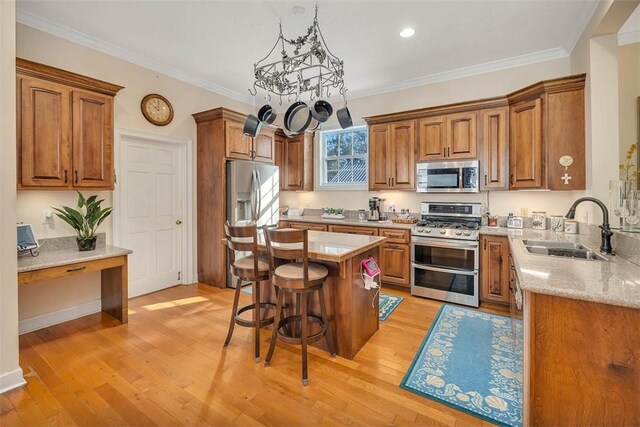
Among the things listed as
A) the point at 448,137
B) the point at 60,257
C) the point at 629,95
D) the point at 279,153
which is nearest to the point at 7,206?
the point at 60,257

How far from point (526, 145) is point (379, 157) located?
1846 millimetres

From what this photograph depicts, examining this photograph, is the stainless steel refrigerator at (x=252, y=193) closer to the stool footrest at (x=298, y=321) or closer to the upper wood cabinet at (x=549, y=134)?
the stool footrest at (x=298, y=321)

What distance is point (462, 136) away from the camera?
390 centimetres

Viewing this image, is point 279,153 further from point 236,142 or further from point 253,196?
point 253,196

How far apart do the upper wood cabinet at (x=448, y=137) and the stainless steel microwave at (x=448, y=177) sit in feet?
0.33

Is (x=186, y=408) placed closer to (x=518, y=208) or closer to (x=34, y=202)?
(x=34, y=202)

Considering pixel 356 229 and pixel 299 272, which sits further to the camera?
pixel 356 229

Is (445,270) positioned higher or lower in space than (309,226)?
lower

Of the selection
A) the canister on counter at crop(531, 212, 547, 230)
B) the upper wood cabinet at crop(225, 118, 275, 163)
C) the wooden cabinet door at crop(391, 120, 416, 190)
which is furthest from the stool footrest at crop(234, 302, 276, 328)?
the canister on counter at crop(531, 212, 547, 230)

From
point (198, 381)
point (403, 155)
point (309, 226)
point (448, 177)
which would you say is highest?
point (403, 155)

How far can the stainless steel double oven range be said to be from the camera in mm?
3543

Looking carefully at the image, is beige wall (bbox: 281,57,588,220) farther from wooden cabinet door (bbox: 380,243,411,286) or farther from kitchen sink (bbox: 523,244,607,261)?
kitchen sink (bbox: 523,244,607,261)

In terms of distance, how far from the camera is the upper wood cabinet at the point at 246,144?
13.9ft

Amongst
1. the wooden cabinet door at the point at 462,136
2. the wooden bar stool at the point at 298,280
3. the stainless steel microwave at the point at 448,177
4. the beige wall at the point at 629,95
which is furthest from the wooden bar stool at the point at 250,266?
the beige wall at the point at 629,95
